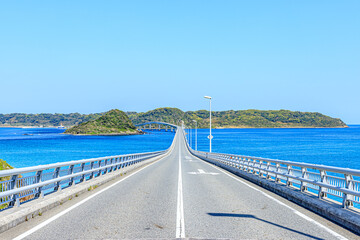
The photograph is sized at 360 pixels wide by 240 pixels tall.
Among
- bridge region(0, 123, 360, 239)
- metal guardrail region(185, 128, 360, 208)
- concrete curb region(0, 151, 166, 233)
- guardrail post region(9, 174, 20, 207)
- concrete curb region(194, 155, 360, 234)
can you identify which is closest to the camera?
bridge region(0, 123, 360, 239)

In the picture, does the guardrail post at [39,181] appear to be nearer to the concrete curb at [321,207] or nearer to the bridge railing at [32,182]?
the bridge railing at [32,182]

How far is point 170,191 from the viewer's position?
1416cm

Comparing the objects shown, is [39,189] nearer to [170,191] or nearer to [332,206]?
[170,191]

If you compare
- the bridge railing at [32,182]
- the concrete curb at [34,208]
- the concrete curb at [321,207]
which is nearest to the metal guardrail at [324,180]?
the concrete curb at [321,207]

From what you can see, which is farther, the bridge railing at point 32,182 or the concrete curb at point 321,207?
the bridge railing at point 32,182

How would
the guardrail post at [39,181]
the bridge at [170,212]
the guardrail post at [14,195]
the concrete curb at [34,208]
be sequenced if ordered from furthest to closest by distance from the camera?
the guardrail post at [39,181] < the guardrail post at [14,195] < the concrete curb at [34,208] < the bridge at [170,212]

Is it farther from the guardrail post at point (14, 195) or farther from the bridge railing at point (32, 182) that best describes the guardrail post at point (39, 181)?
the guardrail post at point (14, 195)

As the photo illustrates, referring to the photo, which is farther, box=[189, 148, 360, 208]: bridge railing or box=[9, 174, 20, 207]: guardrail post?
box=[189, 148, 360, 208]: bridge railing

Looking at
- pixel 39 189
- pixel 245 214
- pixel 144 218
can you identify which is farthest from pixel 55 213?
pixel 245 214

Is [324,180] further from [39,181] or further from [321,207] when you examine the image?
[39,181]

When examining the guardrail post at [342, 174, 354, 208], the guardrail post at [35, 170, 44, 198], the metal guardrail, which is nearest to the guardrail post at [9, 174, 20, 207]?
the guardrail post at [35, 170, 44, 198]

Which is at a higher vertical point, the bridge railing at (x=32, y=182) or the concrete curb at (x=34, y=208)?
the bridge railing at (x=32, y=182)

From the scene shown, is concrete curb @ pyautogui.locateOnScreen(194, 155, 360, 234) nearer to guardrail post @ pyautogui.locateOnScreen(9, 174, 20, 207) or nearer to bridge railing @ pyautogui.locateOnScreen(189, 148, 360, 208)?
bridge railing @ pyautogui.locateOnScreen(189, 148, 360, 208)

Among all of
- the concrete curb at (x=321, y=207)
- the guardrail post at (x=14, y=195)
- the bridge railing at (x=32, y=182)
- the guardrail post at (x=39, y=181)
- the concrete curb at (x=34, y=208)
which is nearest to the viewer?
the concrete curb at (x=34, y=208)
